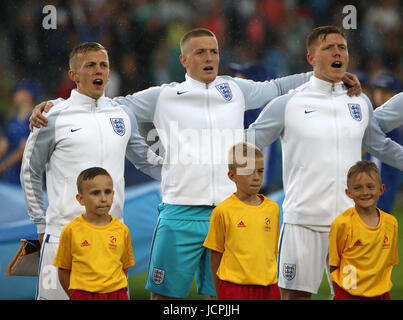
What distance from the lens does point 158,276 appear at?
3.67 m

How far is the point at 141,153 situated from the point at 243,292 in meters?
0.89

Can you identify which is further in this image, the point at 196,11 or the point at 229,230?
the point at 196,11

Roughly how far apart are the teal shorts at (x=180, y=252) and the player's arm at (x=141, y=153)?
0.76 feet

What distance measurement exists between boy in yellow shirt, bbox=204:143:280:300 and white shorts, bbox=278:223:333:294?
0.97 ft

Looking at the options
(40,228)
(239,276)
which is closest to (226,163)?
A: (239,276)

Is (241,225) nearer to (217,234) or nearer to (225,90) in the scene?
(217,234)

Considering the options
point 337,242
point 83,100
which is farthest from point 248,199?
point 83,100

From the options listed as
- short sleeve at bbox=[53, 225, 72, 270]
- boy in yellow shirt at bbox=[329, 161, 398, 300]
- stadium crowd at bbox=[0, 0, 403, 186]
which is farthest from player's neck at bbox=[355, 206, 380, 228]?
stadium crowd at bbox=[0, 0, 403, 186]

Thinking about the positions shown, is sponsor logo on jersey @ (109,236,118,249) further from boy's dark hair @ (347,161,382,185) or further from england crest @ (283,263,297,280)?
boy's dark hair @ (347,161,382,185)

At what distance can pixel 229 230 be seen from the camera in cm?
323

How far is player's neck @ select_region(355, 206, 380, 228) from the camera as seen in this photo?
3252 mm

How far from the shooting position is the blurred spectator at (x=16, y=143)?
6199mm
